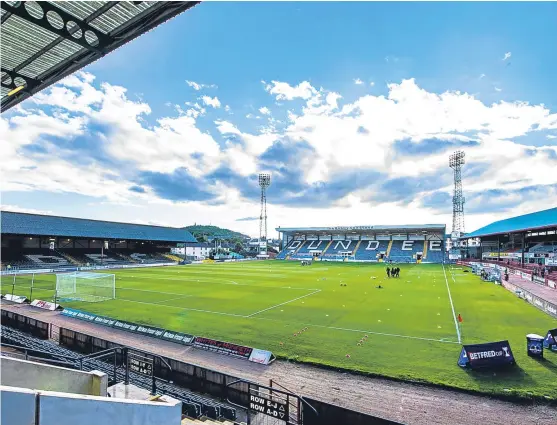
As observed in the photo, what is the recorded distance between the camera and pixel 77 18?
6305 millimetres

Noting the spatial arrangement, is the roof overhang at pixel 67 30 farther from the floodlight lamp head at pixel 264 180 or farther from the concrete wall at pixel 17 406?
the floodlight lamp head at pixel 264 180

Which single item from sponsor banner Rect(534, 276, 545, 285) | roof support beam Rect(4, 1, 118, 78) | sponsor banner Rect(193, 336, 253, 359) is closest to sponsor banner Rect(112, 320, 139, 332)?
sponsor banner Rect(193, 336, 253, 359)

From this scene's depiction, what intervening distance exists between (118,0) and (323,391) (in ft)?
38.0

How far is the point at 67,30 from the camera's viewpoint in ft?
21.3

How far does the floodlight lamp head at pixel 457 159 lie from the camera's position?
85.4m

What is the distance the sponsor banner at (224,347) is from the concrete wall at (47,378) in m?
7.81

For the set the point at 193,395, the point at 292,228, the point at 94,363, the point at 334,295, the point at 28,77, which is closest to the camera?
the point at 28,77

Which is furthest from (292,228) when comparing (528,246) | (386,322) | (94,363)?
(94,363)

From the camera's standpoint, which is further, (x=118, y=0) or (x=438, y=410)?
(x=438, y=410)

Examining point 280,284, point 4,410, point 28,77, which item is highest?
point 28,77

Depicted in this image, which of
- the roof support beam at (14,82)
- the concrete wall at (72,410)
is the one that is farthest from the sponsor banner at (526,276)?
the roof support beam at (14,82)

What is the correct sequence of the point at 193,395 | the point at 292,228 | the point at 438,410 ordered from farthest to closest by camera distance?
the point at 292,228 → the point at 193,395 → the point at 438,410

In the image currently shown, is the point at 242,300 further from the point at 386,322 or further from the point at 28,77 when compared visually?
the point at 28,77

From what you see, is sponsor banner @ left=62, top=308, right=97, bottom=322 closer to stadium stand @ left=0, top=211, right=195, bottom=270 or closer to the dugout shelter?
stadium stand @ left=0, top=211, right=195, bottom=270
